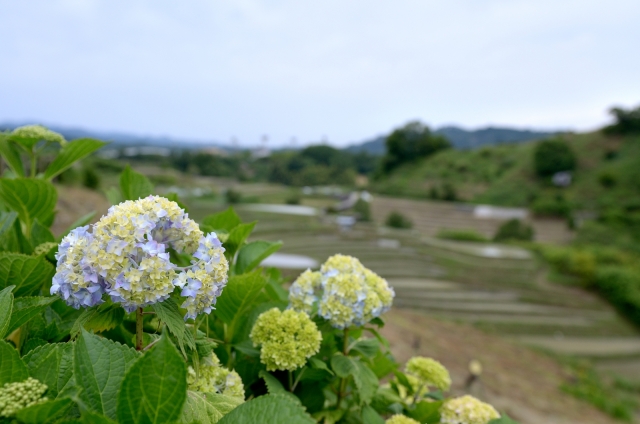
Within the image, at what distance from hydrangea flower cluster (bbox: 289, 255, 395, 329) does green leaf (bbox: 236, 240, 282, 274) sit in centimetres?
19

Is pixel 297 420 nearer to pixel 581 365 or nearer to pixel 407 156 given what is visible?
pixel 581 365

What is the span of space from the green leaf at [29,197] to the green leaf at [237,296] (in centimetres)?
79

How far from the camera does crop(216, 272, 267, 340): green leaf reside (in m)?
1.37

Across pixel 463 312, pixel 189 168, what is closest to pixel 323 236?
pixel 463 312

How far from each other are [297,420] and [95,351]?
43 centimetres

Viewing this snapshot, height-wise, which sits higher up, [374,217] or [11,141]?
[11,141]

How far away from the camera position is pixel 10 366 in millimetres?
816

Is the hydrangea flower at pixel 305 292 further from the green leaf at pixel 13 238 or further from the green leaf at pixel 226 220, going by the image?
the green leaf at pixel 13 238

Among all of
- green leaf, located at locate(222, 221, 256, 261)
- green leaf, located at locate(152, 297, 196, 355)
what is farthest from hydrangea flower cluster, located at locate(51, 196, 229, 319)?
green leaf, located at locate(222, 221, 256, 261)

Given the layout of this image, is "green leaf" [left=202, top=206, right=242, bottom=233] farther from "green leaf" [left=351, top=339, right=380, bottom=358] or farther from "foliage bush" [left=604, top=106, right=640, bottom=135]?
"foliage bush" [left=604, top=106, right=640, bottom=135]

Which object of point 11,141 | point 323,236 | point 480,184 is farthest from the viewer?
point 480,184

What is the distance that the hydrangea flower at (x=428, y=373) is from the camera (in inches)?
76.0

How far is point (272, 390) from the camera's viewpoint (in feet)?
4.33

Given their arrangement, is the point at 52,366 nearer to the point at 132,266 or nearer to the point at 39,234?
the point at 132,266
